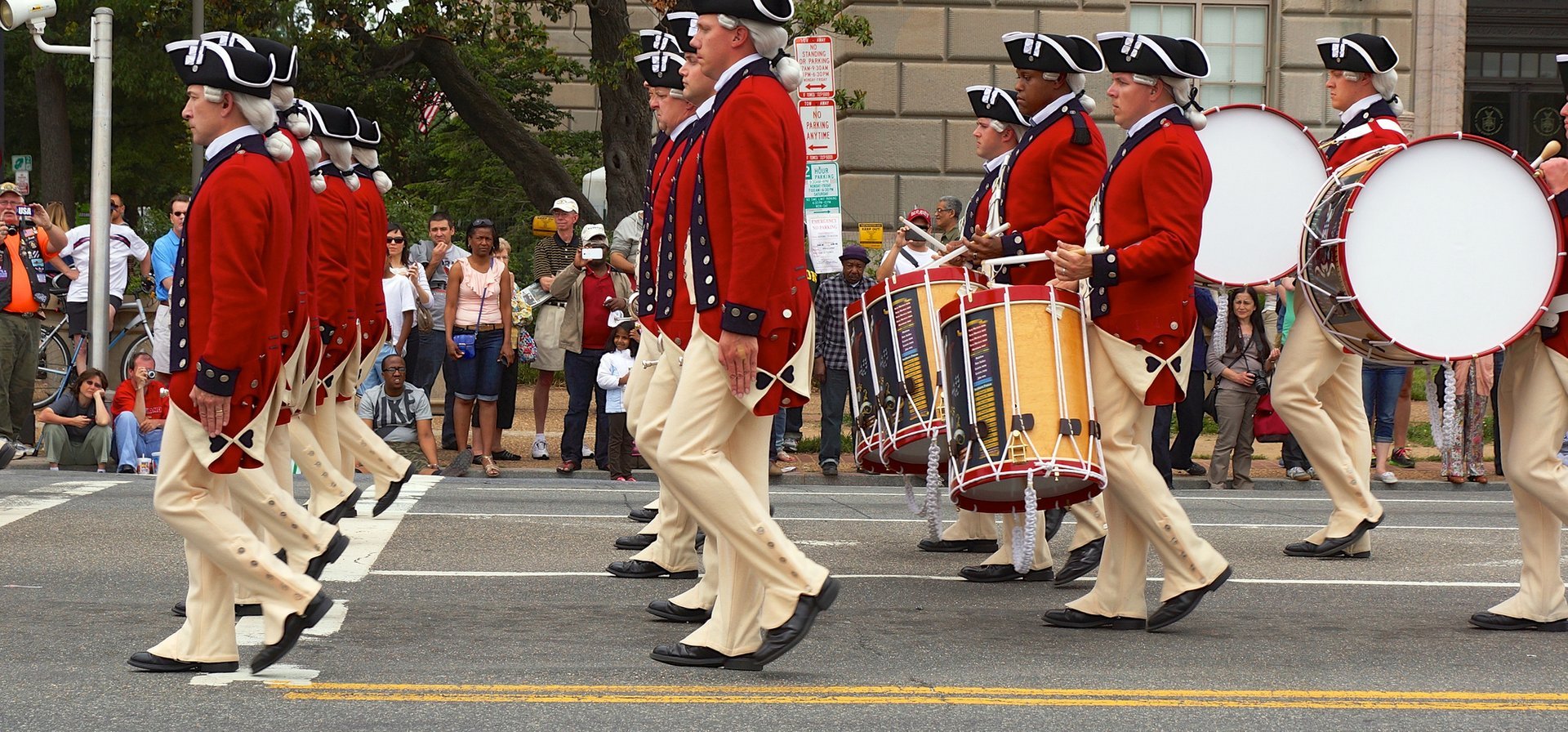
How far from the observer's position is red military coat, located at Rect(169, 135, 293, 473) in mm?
5988

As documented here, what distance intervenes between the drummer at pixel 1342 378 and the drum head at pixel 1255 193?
0.20 metres

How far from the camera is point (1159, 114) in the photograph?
7207mm

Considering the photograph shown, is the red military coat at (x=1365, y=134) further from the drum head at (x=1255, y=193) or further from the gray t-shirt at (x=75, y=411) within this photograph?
the gray t-shirt at (x=75, y=411)

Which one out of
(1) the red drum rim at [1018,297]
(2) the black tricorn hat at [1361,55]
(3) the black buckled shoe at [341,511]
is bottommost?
(3) the black buckled shoe at [341,511]

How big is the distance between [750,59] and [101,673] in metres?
2.97

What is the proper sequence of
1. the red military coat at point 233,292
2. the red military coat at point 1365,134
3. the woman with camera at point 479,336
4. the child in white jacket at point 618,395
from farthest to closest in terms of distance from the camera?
→ the woman with camera at point 479,336, the child in white jacket at point 618,395, the red military coat at point 1365,134, the red military coat at point 233,292

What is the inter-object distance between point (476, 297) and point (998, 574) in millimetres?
7185

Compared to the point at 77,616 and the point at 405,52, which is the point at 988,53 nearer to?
the point at 405,52

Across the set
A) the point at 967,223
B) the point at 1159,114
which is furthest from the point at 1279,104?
the point at 1159,114

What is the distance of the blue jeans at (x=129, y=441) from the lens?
14188 millimetres

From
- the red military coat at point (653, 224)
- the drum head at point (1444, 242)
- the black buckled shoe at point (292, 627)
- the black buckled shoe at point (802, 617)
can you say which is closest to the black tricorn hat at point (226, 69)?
the black buckled shoe at point (292, 627)

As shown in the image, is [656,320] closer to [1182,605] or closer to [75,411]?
[1182,605]

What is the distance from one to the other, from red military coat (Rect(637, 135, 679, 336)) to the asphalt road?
1.26 meters

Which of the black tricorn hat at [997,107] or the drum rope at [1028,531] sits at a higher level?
the black tricorn hat at [997,107]
